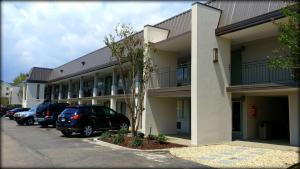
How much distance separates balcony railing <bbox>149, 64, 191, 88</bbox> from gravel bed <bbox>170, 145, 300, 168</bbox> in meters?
6.43

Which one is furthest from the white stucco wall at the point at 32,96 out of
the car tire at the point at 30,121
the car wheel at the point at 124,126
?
the car wheel at the point at 124,126

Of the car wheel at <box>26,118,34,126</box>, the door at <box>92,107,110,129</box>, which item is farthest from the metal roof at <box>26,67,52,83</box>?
the door at <box>92,107,110,129</box>

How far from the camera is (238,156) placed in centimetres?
1109

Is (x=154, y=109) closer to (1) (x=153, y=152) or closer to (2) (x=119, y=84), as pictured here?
(1) (x=153, y=152)

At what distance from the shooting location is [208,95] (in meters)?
14.6

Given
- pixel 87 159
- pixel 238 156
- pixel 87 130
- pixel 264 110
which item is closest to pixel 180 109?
pixel 264 110

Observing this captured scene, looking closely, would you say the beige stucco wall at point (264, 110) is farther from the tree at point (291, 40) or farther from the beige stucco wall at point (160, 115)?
the tree at point (291, 40)

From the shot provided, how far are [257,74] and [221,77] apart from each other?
2.35 metres

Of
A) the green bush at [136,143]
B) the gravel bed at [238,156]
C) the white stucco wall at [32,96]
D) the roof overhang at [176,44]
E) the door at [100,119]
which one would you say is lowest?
the gravel bed at [238,156]

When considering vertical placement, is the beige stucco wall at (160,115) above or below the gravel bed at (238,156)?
above

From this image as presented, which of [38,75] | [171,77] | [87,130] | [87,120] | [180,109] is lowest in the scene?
[87,130]

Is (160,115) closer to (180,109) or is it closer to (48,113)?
(180,109)

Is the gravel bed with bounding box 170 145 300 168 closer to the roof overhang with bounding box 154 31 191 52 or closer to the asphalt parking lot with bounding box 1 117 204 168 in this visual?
the asphalt parking lot with bounding box 1 117 204 168

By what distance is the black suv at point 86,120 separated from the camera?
644 inches
